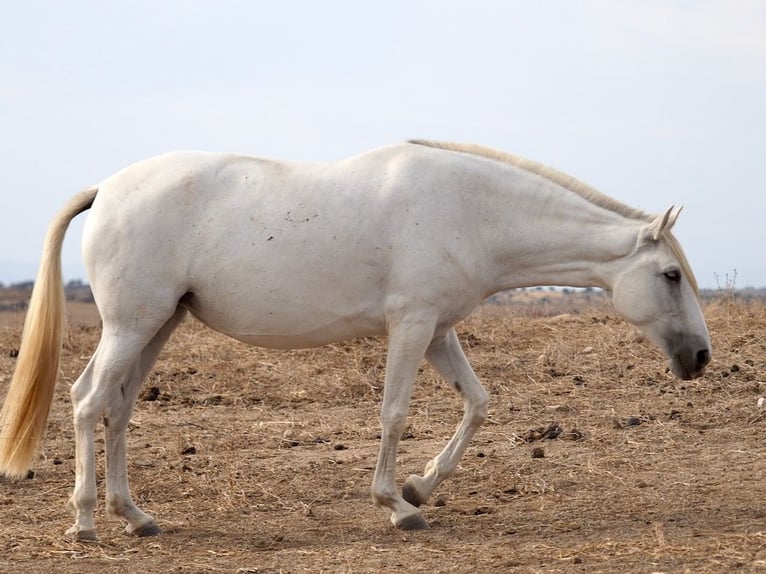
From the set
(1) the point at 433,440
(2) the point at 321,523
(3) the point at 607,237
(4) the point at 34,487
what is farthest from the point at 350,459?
(3) the point at 607,237

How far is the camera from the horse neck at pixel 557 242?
219 inches

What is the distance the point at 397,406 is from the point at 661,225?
1612 millimetres

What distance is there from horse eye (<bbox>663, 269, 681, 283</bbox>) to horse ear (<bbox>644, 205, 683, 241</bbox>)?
0.18 m

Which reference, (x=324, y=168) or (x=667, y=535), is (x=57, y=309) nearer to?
(x=324, y=168)

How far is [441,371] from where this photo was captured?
19.2 feet

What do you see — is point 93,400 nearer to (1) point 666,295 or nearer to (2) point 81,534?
(2) point 81,534

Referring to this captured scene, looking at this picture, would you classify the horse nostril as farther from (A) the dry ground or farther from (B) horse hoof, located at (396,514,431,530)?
(B) horse hoof, located at (396,514,431,530)

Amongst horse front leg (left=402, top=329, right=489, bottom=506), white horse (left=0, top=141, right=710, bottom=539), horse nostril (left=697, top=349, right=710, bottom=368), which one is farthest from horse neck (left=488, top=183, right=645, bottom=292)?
horse nostril (left=697, top=349, right=710, bottom=368)

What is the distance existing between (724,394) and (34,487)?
4770mm

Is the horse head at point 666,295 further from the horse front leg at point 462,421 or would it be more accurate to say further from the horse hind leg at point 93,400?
the horse hind leg at point 93,400

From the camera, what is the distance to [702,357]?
18.1 feet

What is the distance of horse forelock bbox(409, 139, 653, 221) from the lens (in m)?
5.67

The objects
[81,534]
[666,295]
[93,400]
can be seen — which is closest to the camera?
[81,534]

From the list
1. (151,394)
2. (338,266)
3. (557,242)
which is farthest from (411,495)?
(151,394)
